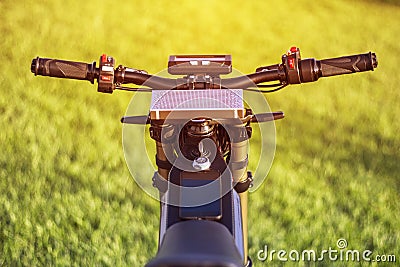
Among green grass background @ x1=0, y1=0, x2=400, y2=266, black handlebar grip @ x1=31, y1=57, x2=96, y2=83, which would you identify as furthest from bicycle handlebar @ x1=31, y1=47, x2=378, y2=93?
green grass background @ x1=0, y1=0, x2=400, y2=266

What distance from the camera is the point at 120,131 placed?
7.32 m

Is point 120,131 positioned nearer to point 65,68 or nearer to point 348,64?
point 65,68

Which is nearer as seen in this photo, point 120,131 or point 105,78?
point 105,78

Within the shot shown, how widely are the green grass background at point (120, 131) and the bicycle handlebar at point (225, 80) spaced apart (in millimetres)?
2300

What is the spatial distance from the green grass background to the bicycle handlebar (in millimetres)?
2300

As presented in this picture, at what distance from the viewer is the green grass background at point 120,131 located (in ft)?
18.7

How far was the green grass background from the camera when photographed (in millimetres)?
5691

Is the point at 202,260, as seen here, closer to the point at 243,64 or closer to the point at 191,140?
the point at 191,140

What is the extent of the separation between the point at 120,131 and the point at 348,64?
13.7 feet

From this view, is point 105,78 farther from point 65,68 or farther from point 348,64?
point 348,64

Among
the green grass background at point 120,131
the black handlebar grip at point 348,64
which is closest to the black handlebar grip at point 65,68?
the black handlebar grip at point 348,64

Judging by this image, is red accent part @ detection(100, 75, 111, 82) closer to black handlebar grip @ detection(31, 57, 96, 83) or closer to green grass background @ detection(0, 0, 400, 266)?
black handlebar grip @ detection(31, 57, 96, 83)

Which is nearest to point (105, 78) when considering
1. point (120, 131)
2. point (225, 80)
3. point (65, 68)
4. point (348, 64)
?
point (65, 68)

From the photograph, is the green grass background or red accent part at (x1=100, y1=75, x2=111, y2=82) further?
the green grass background
